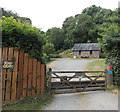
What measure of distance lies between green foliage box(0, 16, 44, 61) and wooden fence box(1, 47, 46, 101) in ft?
0.84

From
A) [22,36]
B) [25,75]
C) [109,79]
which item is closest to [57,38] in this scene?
[109,79]

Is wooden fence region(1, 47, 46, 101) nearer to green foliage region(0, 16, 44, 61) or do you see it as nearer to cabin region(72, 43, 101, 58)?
green foliage region(0, 16, 44, 61)

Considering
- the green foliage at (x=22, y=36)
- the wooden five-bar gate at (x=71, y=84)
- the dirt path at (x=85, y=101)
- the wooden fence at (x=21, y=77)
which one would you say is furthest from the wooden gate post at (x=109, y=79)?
the green foliage at (x=22, y=36)

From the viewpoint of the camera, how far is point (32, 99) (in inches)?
157

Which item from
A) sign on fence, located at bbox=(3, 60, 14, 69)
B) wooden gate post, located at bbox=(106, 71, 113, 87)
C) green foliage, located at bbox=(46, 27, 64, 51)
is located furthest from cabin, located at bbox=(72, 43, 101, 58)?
sign on fence, located at bbox=(3, 60, 14, 69)

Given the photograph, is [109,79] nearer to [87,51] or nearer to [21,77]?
[21,77]

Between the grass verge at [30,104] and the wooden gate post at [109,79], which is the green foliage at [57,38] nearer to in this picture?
the wooden gate post at [109,79]

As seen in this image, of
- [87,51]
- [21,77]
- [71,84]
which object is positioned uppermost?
[87,51]

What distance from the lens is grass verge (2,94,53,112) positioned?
3.52 m

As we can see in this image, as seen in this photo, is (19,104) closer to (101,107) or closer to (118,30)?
(101,107)

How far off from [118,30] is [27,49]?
510cm

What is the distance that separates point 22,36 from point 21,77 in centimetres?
161

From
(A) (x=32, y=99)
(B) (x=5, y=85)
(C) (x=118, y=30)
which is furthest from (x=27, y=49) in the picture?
(C) (x=118, y=30)

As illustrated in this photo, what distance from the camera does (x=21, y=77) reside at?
3.94m
